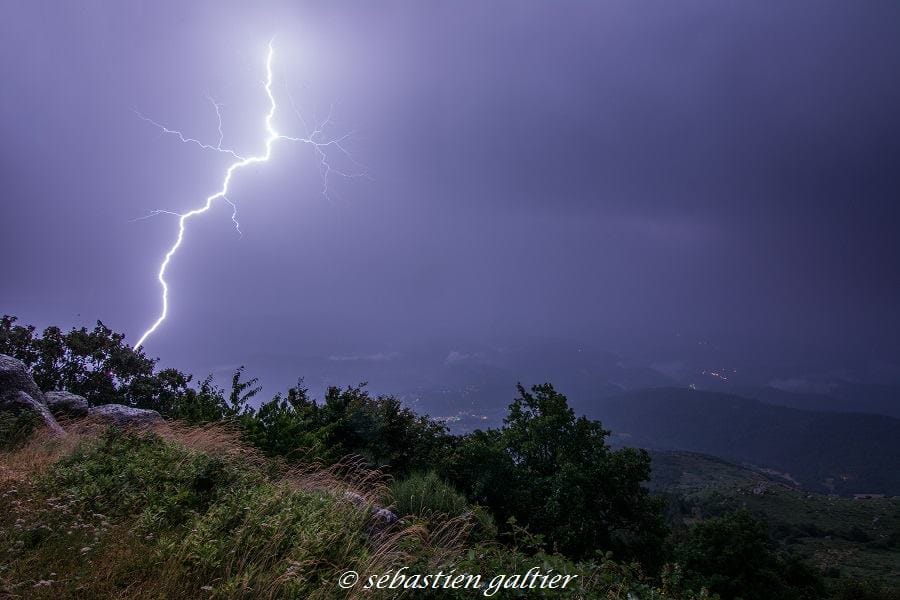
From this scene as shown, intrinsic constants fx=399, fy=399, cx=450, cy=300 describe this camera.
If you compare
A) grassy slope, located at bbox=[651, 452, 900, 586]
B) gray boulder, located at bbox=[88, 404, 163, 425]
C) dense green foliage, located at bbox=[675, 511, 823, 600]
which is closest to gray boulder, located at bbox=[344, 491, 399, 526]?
gray boulder, located at bbox=[88, 404, 163, 425]

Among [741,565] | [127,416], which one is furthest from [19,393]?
[741,565]

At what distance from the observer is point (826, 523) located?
7219 cm

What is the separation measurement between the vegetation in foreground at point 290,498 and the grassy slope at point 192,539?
0.02 metres

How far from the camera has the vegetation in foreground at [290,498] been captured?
4059mm

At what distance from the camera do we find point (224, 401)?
13.1m

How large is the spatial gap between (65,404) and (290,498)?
1137 cm

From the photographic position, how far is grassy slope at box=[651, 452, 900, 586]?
168 feet

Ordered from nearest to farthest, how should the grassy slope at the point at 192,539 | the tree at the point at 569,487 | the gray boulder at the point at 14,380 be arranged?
1. the grassy slope at the point at 192,539
2. the gray boulder at the point at 14,380
3. the tree at the point at 569,487

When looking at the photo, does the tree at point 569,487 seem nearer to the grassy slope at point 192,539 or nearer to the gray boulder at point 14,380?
the grassy slope at point 192,539

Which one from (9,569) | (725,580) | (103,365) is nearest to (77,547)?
(9,569)

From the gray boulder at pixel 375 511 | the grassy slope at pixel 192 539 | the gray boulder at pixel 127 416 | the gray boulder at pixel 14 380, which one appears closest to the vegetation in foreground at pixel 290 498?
the grassy slope at pixel 192 539

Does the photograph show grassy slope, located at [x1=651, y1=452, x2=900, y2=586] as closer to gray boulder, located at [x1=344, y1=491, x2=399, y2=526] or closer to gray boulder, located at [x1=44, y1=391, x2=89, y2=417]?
gray boulder, located at [x1=344, y1=491, x2=399, y2=526]

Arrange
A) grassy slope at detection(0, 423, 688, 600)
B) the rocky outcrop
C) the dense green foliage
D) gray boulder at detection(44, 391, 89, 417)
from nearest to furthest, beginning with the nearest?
grassy slope at detection(0, 423, 688, 600), the rocky outcrop, gray boulder at detection(44, 391, 89, 417), the dense green foliage

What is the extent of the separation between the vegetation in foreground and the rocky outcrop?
871 mm
